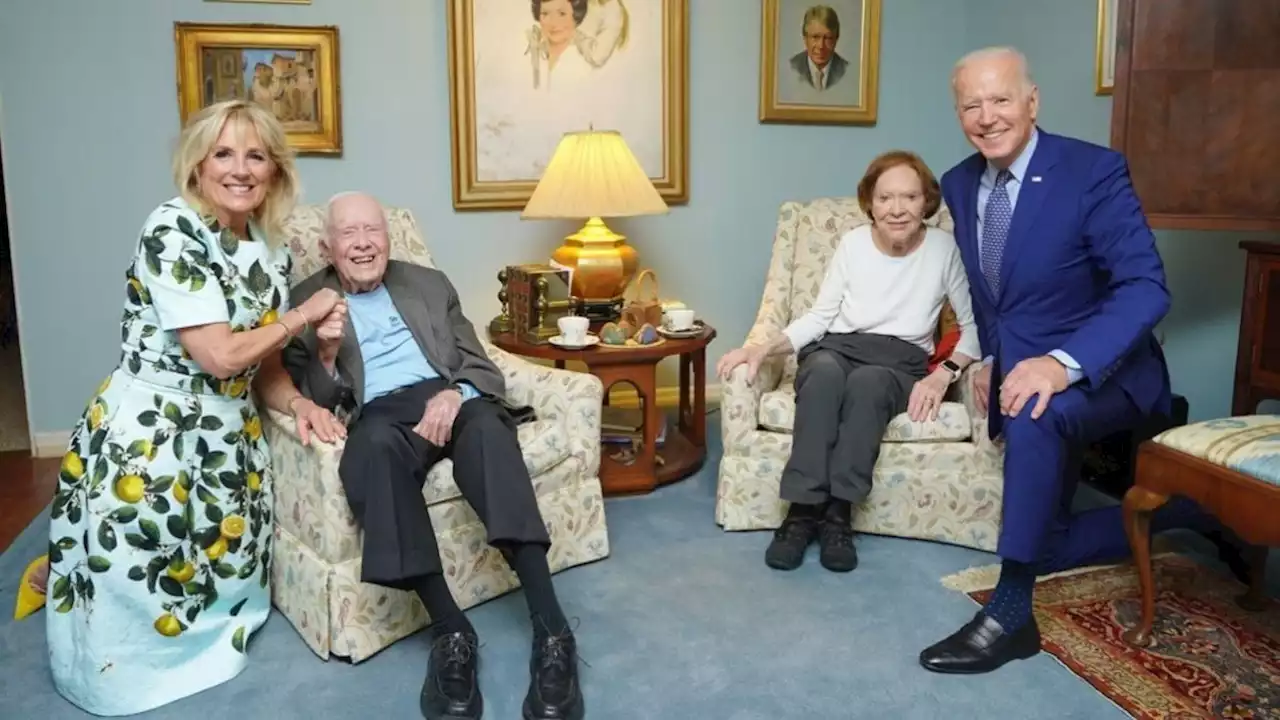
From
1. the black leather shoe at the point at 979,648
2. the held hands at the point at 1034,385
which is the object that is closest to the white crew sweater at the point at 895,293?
the held hands at the point at 1034,385

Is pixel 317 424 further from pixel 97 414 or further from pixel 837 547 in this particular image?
pixel 837 547

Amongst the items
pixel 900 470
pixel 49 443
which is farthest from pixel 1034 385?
pixel 49 443

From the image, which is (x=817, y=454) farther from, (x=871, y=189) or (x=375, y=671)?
(x=375, y=671)

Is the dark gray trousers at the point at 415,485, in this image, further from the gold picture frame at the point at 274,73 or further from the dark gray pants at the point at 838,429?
the gold picture frame at the point at 274,73

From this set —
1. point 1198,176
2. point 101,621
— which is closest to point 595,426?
point 101,621

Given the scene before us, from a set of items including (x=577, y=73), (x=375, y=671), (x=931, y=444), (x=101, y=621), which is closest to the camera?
(x=101, y=621)

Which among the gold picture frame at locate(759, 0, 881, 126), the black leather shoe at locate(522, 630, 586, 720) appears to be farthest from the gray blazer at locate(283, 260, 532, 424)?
the gold picture frame at locate(759, 0, 881, 126)

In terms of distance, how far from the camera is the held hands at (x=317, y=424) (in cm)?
213

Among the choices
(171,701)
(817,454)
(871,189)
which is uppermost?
(871,189)

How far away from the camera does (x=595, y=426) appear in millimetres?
2602

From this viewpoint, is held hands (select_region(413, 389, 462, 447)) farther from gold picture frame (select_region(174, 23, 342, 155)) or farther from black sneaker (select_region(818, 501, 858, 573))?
gold picture frame (select_region(174, 23, 342, 155))

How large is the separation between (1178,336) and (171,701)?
2.86 meters

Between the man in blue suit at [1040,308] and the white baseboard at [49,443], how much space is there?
284cm

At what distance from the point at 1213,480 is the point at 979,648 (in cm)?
54
